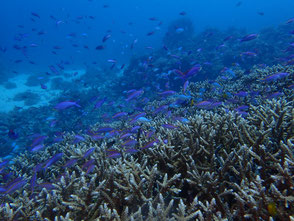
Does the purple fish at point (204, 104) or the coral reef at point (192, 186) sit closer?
the coral reef at point (192, 186)

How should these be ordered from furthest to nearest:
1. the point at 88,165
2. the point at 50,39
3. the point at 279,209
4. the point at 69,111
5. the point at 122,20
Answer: the point at 122,20 < the point at 50,39 < the point at 69,111 < the point at 88,165 < the point at 279,209

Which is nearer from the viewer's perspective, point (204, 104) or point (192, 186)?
point (192, 186)

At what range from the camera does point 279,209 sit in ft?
4.56

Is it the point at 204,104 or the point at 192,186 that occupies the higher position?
the point at 204,104

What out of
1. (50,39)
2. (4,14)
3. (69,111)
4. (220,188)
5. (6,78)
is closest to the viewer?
(220,188)

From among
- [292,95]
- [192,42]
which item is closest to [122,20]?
[192,42]

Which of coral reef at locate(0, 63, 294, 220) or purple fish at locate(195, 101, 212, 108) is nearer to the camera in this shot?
coral reef at locate(0, 63, 294, 220)

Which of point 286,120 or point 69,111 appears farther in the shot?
point 69,111

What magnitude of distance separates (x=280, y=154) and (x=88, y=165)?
256cm

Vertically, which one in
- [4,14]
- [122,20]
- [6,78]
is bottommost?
[6,78]

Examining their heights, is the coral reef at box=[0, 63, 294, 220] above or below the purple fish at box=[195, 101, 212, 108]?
below

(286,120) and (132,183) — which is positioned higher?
(286,120)

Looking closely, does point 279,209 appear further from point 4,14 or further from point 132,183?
point 4,14

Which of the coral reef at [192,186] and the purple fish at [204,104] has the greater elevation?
the purple fish at [204,104]
